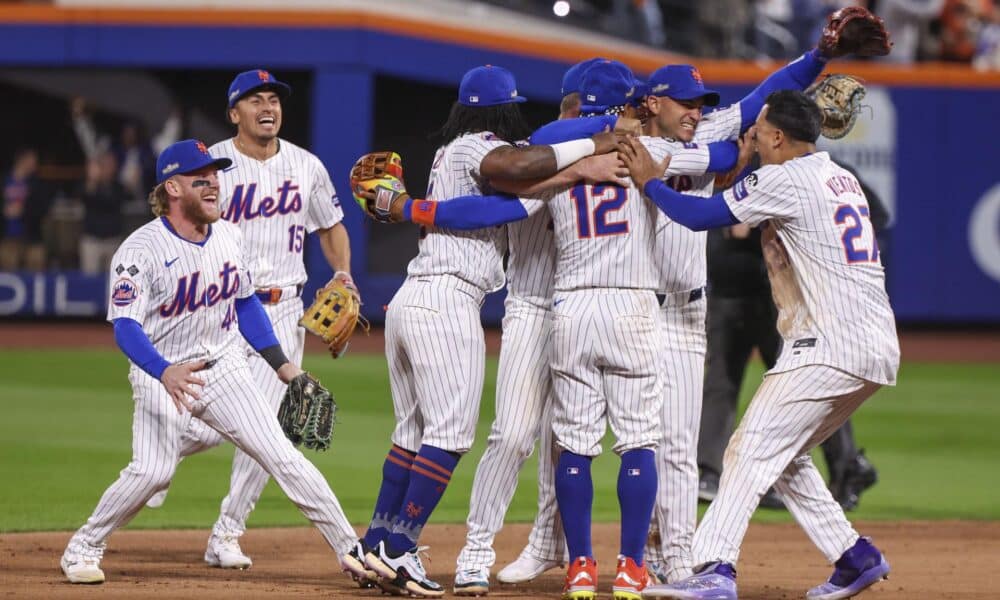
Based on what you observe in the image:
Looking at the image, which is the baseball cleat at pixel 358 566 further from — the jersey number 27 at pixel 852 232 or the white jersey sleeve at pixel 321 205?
the jersey number 27 at pixel 852 232

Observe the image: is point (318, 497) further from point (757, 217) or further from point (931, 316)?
point (931, 316)

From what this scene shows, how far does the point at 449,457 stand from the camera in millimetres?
5887

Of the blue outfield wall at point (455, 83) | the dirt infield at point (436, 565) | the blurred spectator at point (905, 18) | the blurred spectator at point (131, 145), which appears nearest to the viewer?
the dirt infield at point (436, 565)

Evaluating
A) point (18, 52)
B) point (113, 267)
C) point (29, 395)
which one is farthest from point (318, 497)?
point (18, 52)

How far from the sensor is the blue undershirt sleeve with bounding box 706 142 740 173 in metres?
5.79

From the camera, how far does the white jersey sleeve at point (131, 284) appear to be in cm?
591

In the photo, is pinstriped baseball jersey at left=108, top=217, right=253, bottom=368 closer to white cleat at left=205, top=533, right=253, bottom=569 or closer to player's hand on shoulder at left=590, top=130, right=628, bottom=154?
white cleat at left=205, top=533, right=253, bottom=569

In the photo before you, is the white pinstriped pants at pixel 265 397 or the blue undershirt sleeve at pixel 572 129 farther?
the white pinstriped pants at pixel 265 397

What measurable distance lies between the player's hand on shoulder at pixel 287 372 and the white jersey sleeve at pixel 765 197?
188 centimetres

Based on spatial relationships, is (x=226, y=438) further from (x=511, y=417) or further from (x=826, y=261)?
(x=826, y=261)

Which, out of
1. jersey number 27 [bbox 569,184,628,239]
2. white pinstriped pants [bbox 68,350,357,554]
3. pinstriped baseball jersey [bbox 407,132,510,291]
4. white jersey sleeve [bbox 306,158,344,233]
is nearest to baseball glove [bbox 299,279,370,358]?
white pinstriped pants [bbox 68,350,357,554]

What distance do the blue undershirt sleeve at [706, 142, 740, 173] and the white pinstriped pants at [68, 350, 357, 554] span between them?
1.97 m

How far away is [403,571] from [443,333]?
93 cm

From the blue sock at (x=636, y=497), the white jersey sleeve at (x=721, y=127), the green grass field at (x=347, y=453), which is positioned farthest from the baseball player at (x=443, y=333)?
the green grass field at (x=347, y=453)
